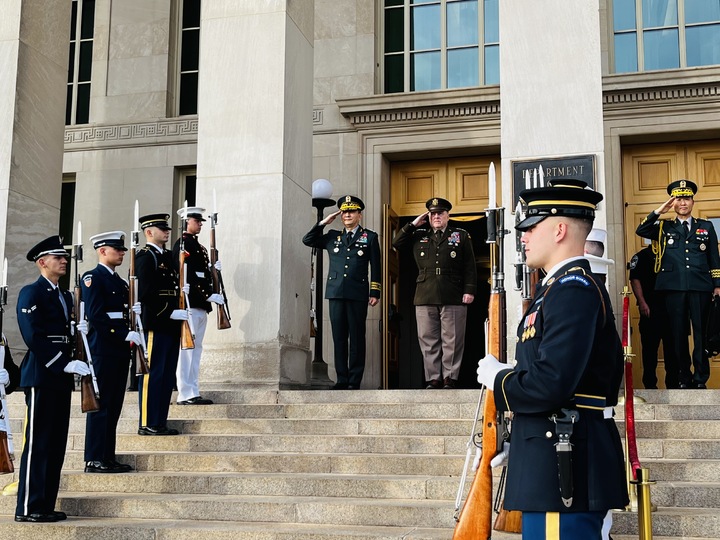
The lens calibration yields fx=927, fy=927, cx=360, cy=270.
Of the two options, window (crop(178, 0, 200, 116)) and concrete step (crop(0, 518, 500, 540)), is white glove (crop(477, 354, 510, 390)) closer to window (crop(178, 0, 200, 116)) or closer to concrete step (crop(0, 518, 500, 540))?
concrete step (crop(0, 518, 500, 540))

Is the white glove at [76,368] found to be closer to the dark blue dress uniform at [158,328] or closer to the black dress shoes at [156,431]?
the dark blue dress uniform at [158,328]

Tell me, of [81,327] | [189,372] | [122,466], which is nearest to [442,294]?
[189,372]

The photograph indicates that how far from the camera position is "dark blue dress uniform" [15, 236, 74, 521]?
6.71 metres

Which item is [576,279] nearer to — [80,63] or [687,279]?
[687,279]

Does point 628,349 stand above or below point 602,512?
above

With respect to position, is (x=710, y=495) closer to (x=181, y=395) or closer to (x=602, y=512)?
(x=602, y=512)

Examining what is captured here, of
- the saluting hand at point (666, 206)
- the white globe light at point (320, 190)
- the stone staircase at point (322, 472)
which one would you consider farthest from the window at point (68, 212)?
the saluting hand at point (666, 206)

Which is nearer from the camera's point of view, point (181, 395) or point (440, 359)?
point (181, 395)

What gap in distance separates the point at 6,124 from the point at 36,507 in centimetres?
702

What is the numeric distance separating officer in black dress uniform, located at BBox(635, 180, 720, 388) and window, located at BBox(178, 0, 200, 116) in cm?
854

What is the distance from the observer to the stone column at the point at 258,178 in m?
10.6

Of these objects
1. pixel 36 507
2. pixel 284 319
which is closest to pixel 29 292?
pixel 36 507

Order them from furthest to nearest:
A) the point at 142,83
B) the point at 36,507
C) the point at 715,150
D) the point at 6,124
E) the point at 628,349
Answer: the point at 142,83 → the point at 715,150 → the point at 6,124 → the point at 36,507 → the point at 628,349

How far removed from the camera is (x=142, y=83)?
1552 centimetres
